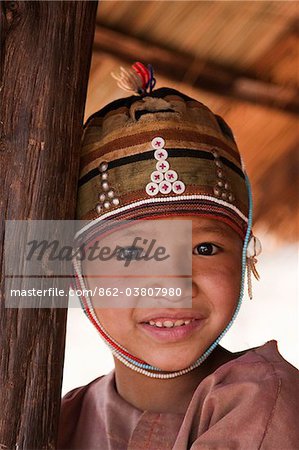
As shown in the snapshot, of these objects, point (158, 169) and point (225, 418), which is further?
point (158, 169)

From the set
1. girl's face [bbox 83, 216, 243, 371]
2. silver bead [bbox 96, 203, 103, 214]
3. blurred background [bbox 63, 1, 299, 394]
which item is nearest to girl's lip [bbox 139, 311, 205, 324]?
girl's face [bbox 83, 216, 243, 371]

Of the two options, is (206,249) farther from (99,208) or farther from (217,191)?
(99,208)

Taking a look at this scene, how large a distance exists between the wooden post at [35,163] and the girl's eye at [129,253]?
154mm

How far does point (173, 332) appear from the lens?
209cm

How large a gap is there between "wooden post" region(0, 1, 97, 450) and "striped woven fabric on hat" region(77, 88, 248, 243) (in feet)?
0.37

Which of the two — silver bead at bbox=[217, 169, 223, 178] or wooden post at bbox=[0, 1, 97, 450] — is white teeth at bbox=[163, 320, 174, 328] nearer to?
wooden post at bbox=[0, 1, 97, 450]

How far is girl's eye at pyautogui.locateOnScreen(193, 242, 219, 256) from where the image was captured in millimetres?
2135

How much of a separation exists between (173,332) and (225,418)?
30cm

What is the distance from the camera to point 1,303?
6.23ft

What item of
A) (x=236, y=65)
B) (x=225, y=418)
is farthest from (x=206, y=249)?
(x=236, y=65)

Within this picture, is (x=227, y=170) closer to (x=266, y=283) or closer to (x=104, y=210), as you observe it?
(x=104, y=210)

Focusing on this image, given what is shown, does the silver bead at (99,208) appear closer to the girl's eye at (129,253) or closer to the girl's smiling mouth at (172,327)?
the girl's eye at (129,253)

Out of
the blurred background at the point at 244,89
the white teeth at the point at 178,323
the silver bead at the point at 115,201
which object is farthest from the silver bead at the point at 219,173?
the blurred background at the point at 244,89

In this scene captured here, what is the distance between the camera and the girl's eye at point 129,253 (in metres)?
2.12
